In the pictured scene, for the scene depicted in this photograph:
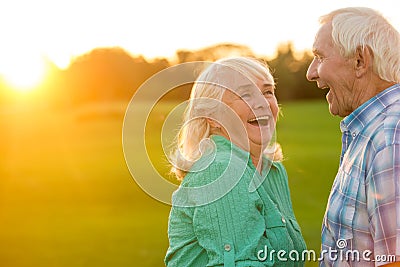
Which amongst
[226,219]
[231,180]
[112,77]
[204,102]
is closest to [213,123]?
[204,102]

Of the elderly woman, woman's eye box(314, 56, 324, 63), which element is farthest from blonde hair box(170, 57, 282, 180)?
woman's eye box(314, 56, 324, 63)

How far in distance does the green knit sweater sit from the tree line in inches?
696

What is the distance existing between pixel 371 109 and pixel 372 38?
0.90 ft

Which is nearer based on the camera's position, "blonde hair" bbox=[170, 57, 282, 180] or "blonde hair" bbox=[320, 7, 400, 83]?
"blonde hair" bbox=[320, 7, 400, 83]

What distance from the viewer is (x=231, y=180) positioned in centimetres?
305

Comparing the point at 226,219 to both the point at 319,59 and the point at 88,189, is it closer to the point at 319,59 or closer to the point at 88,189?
the point at 319,59

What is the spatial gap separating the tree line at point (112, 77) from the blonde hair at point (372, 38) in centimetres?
1767

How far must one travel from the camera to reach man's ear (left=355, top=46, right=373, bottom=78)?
2996 mm

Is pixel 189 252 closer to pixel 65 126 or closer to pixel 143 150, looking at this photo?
pixel 143 150

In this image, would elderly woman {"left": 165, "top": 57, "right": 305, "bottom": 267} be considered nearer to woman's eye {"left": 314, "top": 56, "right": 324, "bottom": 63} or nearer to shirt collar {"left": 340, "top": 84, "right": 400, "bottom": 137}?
woman's eye {"left": 314, "top": 56, "right": 324, "bottom": 63}

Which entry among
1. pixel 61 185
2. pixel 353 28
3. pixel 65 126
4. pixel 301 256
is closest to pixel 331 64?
pixel 353 28

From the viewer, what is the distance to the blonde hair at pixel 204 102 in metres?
3.29

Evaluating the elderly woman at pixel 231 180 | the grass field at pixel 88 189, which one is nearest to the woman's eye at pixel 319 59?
the elderly woman at pixel 231 180

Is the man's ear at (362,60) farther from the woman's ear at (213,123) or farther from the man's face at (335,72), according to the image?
the woman's ear at (213,123)
